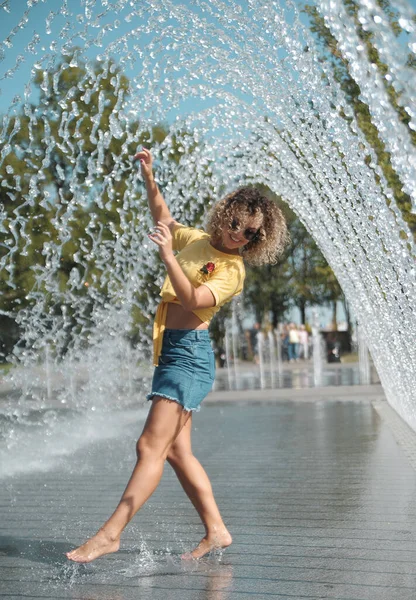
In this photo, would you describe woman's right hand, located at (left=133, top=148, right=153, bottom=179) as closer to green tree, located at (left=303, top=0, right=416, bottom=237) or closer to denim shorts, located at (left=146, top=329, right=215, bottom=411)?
denim shorts, located at (left=146, top=329, right=215, bottom=411)

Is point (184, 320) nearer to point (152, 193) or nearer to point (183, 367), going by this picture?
point (183, 367)

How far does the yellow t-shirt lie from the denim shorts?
0.06 meters

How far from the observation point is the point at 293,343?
38.7m

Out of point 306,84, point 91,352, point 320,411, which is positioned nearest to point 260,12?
point 306,84

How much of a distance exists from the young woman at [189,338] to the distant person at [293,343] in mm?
34104

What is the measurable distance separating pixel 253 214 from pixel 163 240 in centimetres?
60

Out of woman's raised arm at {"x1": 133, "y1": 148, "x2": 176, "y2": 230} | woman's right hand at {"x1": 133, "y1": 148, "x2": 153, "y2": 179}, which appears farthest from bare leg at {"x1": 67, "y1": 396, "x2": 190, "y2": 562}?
woman's right hand at {"x1": 133, "y1": 148, "x2": 153, "y2": 179}

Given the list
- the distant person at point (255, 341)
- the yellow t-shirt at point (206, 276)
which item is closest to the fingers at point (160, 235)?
the yellow t-shirt at point (206, 276)

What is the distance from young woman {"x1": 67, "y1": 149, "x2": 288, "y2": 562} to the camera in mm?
4105

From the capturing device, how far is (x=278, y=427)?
1129 centimetres

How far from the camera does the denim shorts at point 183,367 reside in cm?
426

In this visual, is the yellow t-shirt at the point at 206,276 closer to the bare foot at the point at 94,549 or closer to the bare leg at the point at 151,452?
the bare leg at the point at 151,452

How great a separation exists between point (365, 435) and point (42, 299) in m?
3.61

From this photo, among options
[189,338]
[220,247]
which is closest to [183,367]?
[189,338]
